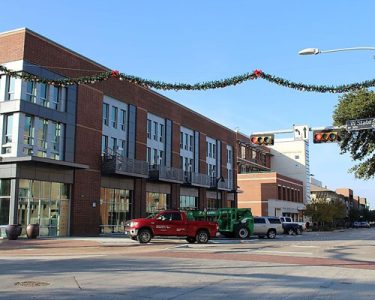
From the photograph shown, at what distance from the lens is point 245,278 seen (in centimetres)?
1352

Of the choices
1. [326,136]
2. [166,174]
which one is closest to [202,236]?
[326,136]

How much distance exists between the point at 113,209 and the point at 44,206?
28.3 feet

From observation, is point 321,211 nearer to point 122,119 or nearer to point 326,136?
point 122,119

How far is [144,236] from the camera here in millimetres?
29000

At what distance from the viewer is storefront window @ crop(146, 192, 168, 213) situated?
153 feet

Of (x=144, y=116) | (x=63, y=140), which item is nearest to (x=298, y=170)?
(x=144, y=116)

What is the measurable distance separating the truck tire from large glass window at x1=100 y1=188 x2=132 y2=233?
10.4m

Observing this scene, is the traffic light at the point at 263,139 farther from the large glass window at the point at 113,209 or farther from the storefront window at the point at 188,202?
the storefront window at the point at 188,202

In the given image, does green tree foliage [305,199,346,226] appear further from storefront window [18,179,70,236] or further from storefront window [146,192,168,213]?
storefront window [18,179,70,236]

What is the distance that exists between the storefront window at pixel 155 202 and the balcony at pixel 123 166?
391 cm

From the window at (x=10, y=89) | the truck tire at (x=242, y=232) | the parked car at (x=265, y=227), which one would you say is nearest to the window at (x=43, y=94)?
the window at (x=10, y=89)

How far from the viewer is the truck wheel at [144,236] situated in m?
28.8

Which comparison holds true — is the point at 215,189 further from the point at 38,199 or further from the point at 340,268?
the point at 340,268

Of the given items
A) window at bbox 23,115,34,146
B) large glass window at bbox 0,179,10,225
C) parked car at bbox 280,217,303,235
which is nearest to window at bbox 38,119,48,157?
window at bbox 23,115,34,146
